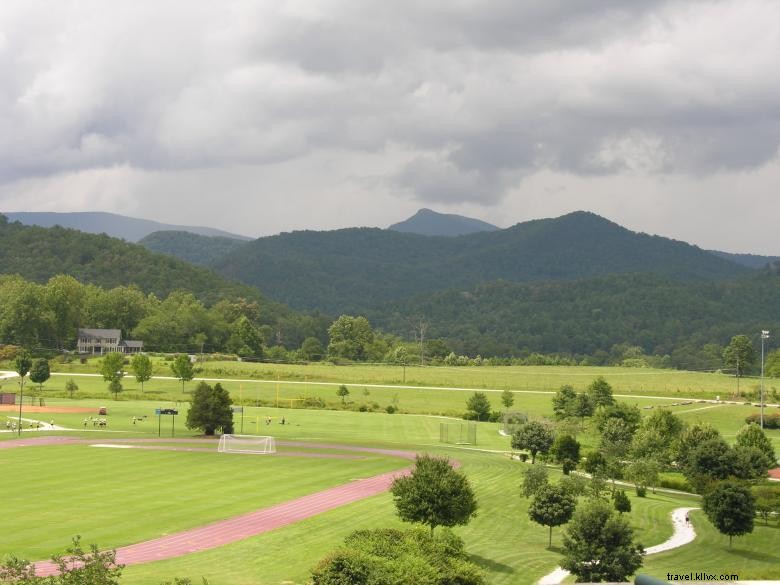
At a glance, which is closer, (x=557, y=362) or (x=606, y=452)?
(x=606, y=452)

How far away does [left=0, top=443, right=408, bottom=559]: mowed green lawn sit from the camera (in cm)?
4103

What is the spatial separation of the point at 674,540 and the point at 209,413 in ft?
143

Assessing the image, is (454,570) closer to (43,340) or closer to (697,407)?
(697,407)

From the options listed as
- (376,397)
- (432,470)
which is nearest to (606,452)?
(432,470)

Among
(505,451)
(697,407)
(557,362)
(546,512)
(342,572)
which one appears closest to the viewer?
(342,572)

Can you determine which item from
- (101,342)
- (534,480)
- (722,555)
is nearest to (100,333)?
(101,342)

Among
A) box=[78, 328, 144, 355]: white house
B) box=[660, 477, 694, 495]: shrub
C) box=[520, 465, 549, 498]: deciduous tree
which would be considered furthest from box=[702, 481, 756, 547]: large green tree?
box=[78, 328, 144, 355]: white house

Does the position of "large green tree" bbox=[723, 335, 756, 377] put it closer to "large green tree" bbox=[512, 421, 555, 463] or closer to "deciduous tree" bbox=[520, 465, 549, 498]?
"large green tree" bbox=[512, 421, 555, 463]

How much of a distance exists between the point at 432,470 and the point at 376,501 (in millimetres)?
10772

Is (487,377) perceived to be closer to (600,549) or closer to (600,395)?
(600,395)

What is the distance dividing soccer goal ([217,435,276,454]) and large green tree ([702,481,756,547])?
112 ft

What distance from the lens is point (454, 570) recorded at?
2595cm

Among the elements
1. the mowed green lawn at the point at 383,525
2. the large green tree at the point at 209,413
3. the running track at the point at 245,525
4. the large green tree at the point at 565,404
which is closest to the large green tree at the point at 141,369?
the large green tree at the point at 209,413

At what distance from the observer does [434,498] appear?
3806 centimetres
